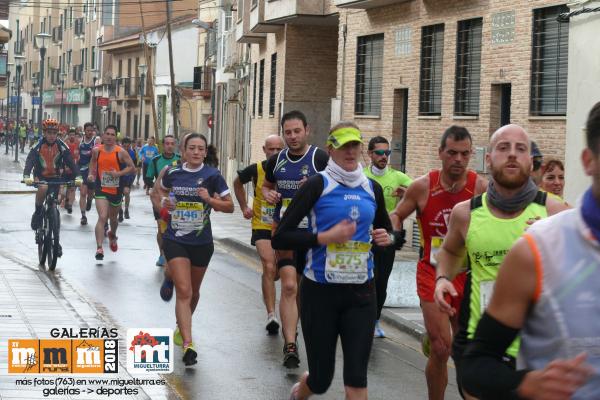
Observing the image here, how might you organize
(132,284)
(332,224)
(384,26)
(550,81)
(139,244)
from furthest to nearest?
(384,26), (139,244), (550,81), (132,284), (332,224)

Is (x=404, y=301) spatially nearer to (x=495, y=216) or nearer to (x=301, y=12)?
(x=495, y=216)

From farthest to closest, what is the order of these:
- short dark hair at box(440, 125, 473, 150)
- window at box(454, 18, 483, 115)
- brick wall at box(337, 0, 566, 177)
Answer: window at box(454, 18, 483, 115) → brick wall at box(337, 0, 566, 177) → short dark hair at box(440, 125, 473, 150)

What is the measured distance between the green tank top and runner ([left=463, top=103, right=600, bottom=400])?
3032 millimetres

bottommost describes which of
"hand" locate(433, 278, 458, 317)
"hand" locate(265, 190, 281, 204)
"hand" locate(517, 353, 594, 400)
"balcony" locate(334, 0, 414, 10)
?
"hand" locate(433, 278, 458, 317)

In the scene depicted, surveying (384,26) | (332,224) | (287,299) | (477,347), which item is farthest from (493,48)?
(477,347)

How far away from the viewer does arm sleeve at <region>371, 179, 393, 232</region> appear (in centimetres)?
755

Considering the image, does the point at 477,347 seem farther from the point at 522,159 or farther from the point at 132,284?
the point at 132,284

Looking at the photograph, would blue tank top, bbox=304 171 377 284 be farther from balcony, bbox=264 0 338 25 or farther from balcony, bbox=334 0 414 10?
balcony, bbox=264 0 338 25

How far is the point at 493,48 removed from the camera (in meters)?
19.1

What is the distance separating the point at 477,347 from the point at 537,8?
15.2 meters

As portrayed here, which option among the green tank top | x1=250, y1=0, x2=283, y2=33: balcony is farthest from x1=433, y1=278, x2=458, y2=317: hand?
x1=250, y1=0, x2=283, y2=33: balcony

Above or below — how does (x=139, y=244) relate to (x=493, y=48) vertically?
below

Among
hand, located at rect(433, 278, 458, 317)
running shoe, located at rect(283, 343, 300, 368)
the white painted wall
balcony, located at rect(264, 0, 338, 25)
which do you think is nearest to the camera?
hand, located at rect(433, 278, 458, 317)

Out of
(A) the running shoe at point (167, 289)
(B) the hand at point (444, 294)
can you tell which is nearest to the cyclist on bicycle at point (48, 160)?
(A) the running shoe at point (167, 289)
